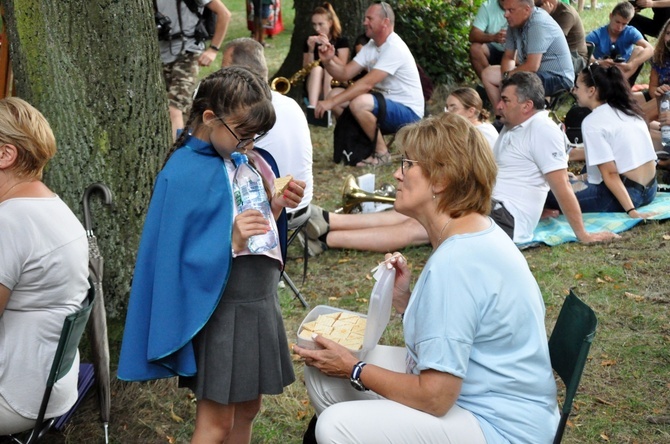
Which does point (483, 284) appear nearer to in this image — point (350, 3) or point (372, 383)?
point (372, 383)

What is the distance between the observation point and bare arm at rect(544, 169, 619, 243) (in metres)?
5.82

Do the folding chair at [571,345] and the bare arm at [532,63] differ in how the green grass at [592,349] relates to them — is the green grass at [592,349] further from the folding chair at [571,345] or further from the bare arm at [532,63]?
the bare arm at [532,63]

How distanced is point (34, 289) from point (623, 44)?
8.53m

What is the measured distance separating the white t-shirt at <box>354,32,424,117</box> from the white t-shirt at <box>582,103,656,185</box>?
2.32 metres

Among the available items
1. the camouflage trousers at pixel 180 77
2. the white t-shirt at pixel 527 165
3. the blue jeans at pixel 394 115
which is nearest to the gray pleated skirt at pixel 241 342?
the white t-shirt at pixel 527 165

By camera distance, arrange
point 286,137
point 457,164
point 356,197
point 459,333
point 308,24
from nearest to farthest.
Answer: point 459,333
point 457,164
point 286,137
point 356,197
point 308,24

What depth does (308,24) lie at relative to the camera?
33.9 feet

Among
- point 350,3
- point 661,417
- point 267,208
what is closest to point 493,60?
point 350,3

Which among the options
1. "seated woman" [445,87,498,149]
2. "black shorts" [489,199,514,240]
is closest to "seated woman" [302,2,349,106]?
"seated woman" [445,87,498,149]

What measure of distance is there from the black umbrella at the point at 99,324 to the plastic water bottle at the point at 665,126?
17.8 ft

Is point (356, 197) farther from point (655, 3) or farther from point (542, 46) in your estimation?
point (655, 3)

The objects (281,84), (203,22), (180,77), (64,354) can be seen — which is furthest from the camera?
(281,84)

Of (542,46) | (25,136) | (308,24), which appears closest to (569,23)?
(542,46)

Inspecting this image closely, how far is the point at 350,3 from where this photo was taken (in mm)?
9922
